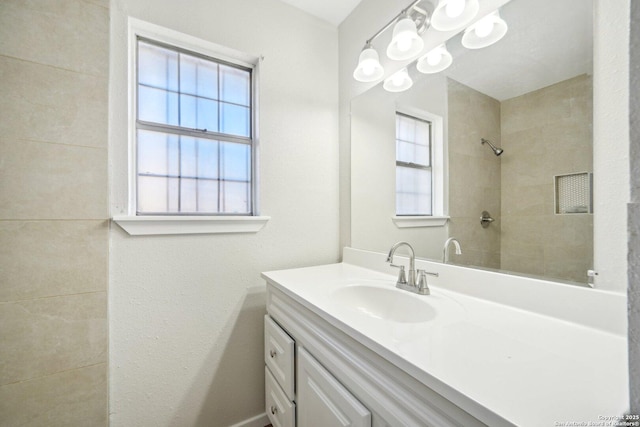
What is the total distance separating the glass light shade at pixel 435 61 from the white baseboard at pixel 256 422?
197 centimetres

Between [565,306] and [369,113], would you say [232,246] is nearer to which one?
[369,113]

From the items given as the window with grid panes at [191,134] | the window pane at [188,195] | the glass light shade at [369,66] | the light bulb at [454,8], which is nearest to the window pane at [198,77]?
the window with grid panes at [191,134]

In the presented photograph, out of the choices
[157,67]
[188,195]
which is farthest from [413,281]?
[157,67]

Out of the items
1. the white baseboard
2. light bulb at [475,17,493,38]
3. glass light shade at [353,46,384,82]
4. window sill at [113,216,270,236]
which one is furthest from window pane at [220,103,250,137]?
the white baseboard

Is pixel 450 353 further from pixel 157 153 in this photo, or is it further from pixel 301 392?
pixel 157 153

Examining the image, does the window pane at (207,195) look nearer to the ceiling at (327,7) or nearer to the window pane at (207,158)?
the window pane at (207,158)

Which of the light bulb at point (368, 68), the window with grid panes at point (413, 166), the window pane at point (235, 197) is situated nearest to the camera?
the window with grid panes at point (413, 166)

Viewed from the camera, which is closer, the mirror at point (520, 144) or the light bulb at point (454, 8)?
the mirror at point (520, 144)

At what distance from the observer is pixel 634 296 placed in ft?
0.76

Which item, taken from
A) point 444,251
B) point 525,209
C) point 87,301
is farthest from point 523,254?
point 87,301

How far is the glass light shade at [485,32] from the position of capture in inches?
36.7

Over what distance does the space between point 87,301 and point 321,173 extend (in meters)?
1.29

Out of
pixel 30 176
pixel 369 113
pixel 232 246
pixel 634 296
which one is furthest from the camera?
pixel 369 113

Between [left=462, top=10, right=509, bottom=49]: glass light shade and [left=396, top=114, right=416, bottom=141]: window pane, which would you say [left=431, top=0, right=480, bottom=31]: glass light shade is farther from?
[left=396, top=114, right=416, bottom=141]: window pane
